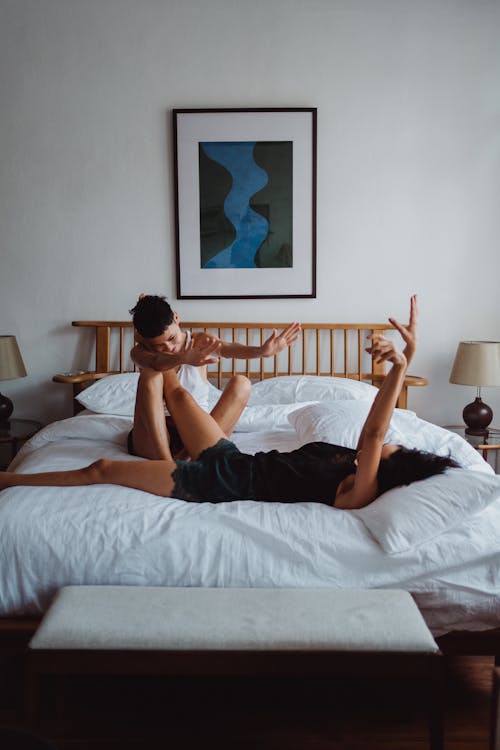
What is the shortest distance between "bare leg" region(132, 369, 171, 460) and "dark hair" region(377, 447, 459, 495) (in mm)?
793

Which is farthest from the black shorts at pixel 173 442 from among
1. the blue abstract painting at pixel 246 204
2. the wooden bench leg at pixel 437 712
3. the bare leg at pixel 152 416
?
the blue abstract painting at pixel 246 204

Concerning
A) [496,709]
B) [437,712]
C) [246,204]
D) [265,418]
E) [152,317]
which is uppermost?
[246,204]

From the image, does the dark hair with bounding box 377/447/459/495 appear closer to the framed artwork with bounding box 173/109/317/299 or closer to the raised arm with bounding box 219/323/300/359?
the raised arm with bounding box 219/323/300/359

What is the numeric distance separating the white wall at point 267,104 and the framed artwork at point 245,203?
7 centimetres

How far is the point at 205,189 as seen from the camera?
11.8 feet

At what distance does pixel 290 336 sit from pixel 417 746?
1.34 m

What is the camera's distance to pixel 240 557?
1.70 m

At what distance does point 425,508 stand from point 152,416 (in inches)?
39.4

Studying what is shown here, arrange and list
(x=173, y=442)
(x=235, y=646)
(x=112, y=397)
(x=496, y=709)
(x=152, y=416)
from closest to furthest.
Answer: (x=496, y=709), (x=235, y=646), (x=152, y=416), (x=173, y=442), (x=112, y=397)

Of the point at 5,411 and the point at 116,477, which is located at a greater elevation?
the point at 116,477

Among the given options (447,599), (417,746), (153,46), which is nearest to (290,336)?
(447,599)

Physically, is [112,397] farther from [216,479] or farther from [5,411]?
[216,479]

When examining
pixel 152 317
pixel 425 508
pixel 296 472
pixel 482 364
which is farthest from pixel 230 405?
pixel 482 364

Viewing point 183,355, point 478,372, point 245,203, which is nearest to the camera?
point 183,355
